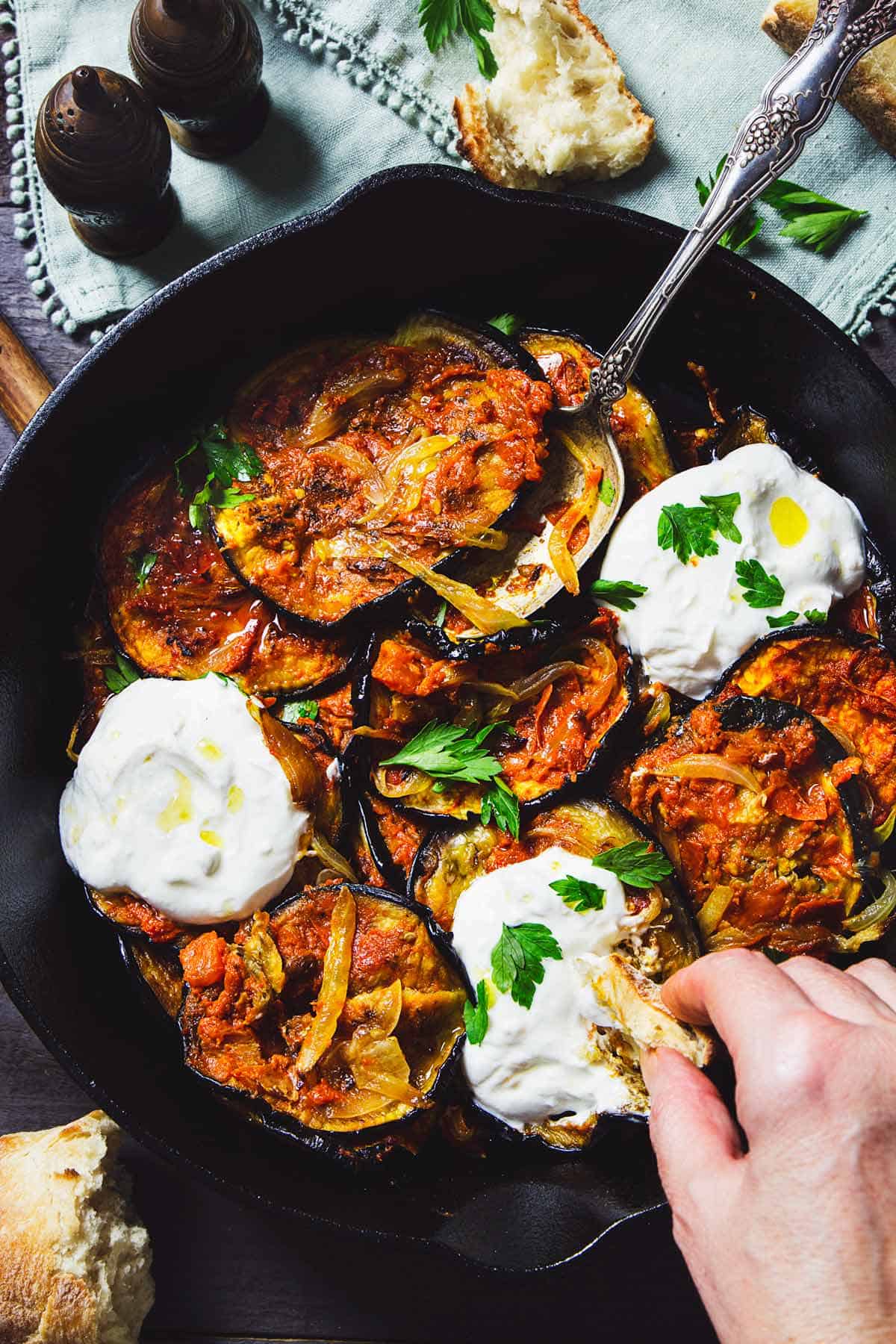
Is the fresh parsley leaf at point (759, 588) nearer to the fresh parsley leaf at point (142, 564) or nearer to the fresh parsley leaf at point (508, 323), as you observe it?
the fresh parsley leaf at point (508, 323)

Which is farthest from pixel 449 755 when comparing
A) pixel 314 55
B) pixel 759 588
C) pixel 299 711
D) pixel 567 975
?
pixel 314 55

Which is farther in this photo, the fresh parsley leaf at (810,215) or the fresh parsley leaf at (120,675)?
the fresh parsley leaf at (810,215)

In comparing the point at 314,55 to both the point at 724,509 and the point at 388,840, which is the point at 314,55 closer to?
the point at 724,509

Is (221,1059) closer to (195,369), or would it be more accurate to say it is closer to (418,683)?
(418,683)

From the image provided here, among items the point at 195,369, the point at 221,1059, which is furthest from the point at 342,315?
the point at 221,1059

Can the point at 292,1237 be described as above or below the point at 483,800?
below

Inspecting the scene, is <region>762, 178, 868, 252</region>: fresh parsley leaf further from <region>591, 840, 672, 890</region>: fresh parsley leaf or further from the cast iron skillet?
<region>591, 840, 672, 890</region>: fresh parsley leaf

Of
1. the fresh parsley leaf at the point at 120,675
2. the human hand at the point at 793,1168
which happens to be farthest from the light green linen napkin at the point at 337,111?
the human hand at the point at 793,1168
